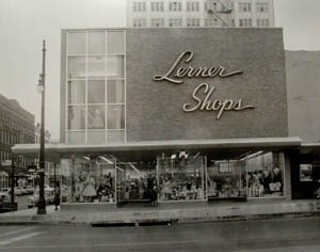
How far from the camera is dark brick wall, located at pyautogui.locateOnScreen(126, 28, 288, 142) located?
23.0m

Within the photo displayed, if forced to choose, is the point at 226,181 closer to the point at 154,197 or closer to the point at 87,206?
the point at 154,197

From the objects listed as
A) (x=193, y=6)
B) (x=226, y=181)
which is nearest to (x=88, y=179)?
(x=226, y=181)

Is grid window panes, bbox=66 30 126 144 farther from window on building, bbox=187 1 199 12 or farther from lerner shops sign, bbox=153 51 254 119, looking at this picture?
window on building, bbox=187 1 199 12

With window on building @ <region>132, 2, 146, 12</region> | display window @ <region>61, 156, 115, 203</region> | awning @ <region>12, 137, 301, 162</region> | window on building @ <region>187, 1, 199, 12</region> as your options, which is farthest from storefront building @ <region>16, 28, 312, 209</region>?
window on building @ <region>132, 2, 146, 12</region>

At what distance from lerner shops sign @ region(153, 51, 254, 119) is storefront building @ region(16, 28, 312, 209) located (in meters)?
0.04

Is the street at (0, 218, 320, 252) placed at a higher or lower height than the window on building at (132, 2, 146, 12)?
lower

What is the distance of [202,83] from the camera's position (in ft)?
76.3

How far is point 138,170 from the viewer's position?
24.5 meters

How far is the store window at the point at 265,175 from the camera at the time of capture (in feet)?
77.5

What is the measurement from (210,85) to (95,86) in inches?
175

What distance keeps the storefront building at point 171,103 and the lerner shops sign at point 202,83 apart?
0.04m

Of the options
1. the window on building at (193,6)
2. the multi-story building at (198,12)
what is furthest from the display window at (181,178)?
the window on building at (193,6)

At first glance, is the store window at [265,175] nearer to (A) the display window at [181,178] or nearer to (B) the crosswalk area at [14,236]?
(A) the display window at [181,178]

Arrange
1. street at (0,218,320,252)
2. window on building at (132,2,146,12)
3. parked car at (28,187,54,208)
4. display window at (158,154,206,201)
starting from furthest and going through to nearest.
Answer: parked car at (28,187,54,208) < display window at (158,154,206,201) < window on building at (132,2,146,12) < street at (0,218,320,252)
